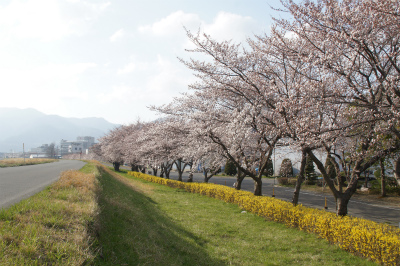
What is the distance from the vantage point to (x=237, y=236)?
9.05m

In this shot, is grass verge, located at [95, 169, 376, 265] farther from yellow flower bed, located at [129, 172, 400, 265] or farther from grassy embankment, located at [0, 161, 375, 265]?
yellow flower bed, located at [129, 172, 400, 265]

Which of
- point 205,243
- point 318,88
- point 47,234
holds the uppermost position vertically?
point 318,88

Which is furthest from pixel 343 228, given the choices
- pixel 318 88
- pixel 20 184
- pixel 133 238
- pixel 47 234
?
pixel 20 184

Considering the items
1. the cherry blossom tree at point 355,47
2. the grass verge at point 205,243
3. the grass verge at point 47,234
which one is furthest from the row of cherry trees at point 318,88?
the grass verge at point 47,234

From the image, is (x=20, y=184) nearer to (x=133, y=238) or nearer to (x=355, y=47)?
(x=133, y=238)

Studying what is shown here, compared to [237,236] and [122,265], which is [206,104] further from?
[122,265]

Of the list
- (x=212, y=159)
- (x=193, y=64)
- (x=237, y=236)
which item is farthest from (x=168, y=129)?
(x=237, y=236)

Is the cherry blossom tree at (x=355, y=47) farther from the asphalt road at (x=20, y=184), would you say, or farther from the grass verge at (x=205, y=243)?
the asphalt road at (x=20, y=184)

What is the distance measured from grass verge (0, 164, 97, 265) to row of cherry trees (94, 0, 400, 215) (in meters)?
5.82

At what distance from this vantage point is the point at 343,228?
7352mm

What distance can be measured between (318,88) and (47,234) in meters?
7.06

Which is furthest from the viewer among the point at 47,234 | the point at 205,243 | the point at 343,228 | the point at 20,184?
the point at 20,184

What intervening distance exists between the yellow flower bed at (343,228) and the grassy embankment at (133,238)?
0.29m

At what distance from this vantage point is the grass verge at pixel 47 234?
10.8 feet
